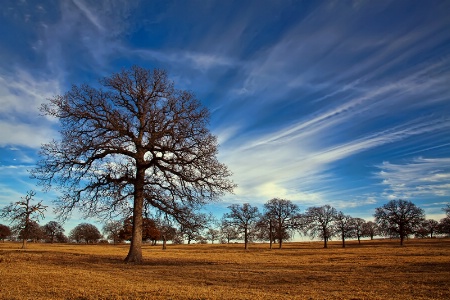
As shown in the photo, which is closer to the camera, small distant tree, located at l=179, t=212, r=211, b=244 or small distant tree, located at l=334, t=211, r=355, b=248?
small distant tree, located at l=179, t=212, r=211, b=244

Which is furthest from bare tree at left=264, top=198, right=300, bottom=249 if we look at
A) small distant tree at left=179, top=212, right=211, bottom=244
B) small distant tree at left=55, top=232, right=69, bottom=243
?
small distant tree at left=55, top=232, right=69, bottom=243

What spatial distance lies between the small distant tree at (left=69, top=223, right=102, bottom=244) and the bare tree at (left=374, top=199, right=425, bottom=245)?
10900 cm

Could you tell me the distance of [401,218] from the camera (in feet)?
249

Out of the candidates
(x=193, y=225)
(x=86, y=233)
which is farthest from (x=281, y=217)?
(x=86, y=233)

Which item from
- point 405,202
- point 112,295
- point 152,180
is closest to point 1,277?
point 112,295

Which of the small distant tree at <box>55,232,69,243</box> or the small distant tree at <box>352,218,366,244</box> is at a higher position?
the small distant tree at <box>352,218,366,244</box>

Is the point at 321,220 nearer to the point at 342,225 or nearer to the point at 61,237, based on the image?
the point at 342,225

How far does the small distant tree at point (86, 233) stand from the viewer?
12688 centimetres

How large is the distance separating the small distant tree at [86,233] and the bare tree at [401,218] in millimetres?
108997

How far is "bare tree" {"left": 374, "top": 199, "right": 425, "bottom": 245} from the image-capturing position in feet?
246

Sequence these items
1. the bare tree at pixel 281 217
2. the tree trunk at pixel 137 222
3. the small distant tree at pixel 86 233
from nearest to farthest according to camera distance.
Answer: the tree trunk at pixel 137 222 < the bare tree at pixel 281 217 < the small distant tree at pixel 86 233

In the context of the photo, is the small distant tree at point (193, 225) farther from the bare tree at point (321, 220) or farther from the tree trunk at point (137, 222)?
the bare tree at point (321, 220)

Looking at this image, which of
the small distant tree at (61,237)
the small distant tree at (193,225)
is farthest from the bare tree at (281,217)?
the small distant tree at (61,237)

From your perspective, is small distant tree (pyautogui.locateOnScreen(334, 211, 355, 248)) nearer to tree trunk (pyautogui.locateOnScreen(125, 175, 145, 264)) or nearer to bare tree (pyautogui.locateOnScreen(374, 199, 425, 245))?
bare tree (pyautogui.locateOnScreen(374, 199, 425, 245))
